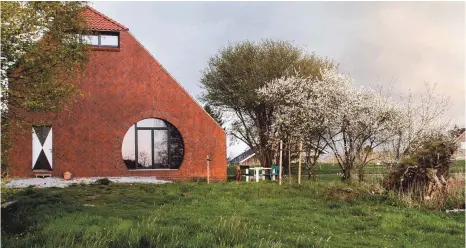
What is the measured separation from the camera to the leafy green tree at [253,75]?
30812 mm

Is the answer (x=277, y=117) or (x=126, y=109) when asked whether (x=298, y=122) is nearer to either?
(x=277, y=117)

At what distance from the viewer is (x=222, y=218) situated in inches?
433

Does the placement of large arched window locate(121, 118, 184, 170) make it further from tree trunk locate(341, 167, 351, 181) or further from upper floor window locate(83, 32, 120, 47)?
tree trunk locate(341, 167, 351, 181)

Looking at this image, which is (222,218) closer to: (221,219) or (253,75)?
(221,219)

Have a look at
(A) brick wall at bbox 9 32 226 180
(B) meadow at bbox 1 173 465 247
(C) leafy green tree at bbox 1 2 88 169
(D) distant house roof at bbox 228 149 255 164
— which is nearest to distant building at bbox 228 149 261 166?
(D) distant house roof at bbox 228 149 255 164

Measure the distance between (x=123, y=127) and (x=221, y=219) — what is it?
1406 cm

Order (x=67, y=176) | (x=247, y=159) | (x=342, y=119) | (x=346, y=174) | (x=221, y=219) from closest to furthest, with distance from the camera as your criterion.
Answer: (x=221, y=219) → (x=67, y=176) → (x=346, y=174) → (x=342, y=119) → (x=247, y=159)

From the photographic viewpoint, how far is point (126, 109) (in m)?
23.0

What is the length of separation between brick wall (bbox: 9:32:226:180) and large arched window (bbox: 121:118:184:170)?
0.29 metres

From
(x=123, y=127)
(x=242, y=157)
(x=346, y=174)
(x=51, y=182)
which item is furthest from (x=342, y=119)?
(x=242, y=157)

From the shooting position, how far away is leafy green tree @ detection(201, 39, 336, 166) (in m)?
30.8

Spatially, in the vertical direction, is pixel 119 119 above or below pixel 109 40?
below

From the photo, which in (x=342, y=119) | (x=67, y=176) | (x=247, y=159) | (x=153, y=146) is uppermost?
(x=342, y=119)

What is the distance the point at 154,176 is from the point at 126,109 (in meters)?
3.29
